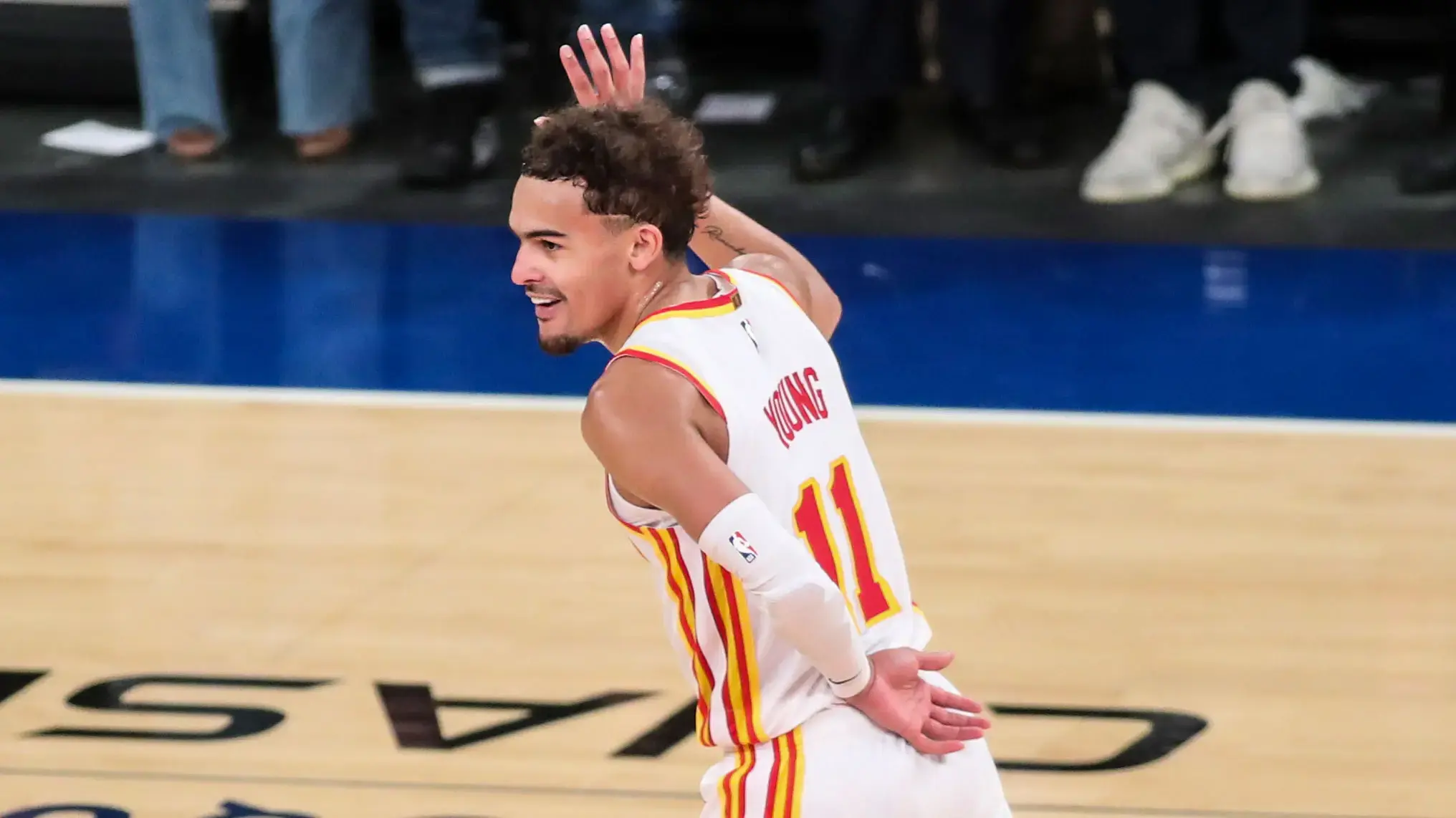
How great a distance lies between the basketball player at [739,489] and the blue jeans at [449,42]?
433 cm

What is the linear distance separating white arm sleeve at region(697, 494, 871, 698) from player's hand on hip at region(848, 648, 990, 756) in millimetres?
145

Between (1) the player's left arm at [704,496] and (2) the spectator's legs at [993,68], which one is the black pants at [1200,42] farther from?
(1) the player's left arm at [704,496]

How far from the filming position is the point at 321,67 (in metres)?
6.87

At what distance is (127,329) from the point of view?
5.63 metres

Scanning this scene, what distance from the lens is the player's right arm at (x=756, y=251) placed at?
2.49 m

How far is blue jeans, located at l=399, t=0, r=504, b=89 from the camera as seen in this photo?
652 cm

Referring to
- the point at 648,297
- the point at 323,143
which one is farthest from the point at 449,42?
the point at 648,297

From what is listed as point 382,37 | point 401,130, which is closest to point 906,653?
point 401,130

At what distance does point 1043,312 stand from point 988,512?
4.75 feet

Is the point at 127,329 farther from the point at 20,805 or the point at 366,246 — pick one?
the point at 20,805

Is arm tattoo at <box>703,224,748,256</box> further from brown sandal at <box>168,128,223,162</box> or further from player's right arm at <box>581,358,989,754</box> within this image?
brown sandal at <box>168,128,223,162</box>

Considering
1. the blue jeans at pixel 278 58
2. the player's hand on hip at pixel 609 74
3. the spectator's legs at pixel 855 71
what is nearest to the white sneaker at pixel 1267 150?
the spectator's legs at pixel 855 71

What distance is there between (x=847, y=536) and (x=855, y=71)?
4573mm

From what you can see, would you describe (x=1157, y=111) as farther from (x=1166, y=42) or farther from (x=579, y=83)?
(x=579, y=83)
